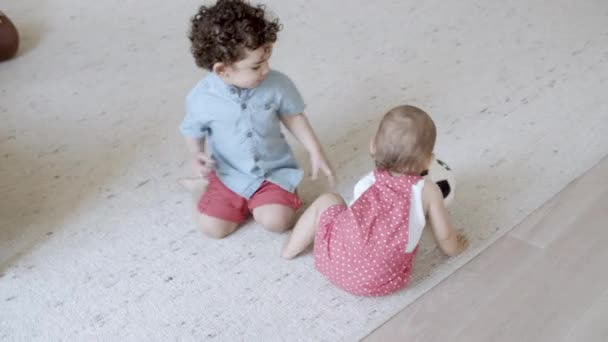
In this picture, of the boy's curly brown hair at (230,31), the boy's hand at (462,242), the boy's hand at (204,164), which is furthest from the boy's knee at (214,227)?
the boy's hand at (462,242)

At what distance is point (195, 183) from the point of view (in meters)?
1.41

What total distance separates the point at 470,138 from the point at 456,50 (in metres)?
0.49

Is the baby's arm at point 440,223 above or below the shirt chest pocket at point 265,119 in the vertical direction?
below

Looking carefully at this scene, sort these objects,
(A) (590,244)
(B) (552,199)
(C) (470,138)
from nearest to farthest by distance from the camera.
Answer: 1. (A) (590,244)
2. (B) (552,199)
3. (C) (470,138)

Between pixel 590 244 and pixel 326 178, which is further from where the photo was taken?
pixel 326 178

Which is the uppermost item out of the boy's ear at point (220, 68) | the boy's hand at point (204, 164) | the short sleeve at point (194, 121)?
the boy's ear at point (220, 68)

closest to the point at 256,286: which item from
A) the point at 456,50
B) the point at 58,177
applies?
the point at 58,177

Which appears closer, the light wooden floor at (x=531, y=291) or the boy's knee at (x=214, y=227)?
the light wooden floor at (x=531, y=291)

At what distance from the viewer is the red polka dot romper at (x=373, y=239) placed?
1.09 meters

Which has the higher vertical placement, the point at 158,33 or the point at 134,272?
the point at 158,33

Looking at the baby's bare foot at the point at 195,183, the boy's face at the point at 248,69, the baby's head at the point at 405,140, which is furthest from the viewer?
the baby's bare foot at the point at 195,183

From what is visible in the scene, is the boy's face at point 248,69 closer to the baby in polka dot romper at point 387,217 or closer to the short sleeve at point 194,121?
the short sleeve at point 194,121

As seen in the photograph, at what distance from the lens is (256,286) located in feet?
3.97

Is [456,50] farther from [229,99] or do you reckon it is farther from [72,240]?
[72,240]
